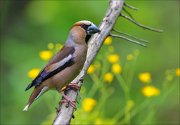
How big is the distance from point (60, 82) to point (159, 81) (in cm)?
357

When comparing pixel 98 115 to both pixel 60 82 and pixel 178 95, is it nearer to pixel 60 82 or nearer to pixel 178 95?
pixel 60 82

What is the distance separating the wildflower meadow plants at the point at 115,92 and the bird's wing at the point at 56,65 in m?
0.37

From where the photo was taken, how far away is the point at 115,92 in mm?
8242

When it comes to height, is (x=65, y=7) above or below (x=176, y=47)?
above

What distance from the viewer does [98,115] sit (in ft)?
19.6

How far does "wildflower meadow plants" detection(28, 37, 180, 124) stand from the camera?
5.83 m

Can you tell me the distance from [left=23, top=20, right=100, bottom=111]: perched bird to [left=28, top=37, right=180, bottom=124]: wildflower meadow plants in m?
0.31

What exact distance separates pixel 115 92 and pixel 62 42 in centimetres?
87

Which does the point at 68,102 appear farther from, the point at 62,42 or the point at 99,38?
the point at 62,42

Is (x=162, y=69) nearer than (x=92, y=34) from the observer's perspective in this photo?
No

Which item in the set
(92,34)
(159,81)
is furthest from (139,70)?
(92,34)

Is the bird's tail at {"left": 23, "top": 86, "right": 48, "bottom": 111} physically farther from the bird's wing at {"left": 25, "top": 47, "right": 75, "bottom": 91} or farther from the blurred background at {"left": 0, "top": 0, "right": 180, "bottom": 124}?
the blurred background at {"left": 0, "top": 0, "right": 180, "bottom": 124}

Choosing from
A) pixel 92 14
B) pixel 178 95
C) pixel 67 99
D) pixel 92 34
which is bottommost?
pixel 178 95

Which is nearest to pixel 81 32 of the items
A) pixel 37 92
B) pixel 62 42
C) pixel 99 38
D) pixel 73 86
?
pixel 99 38
